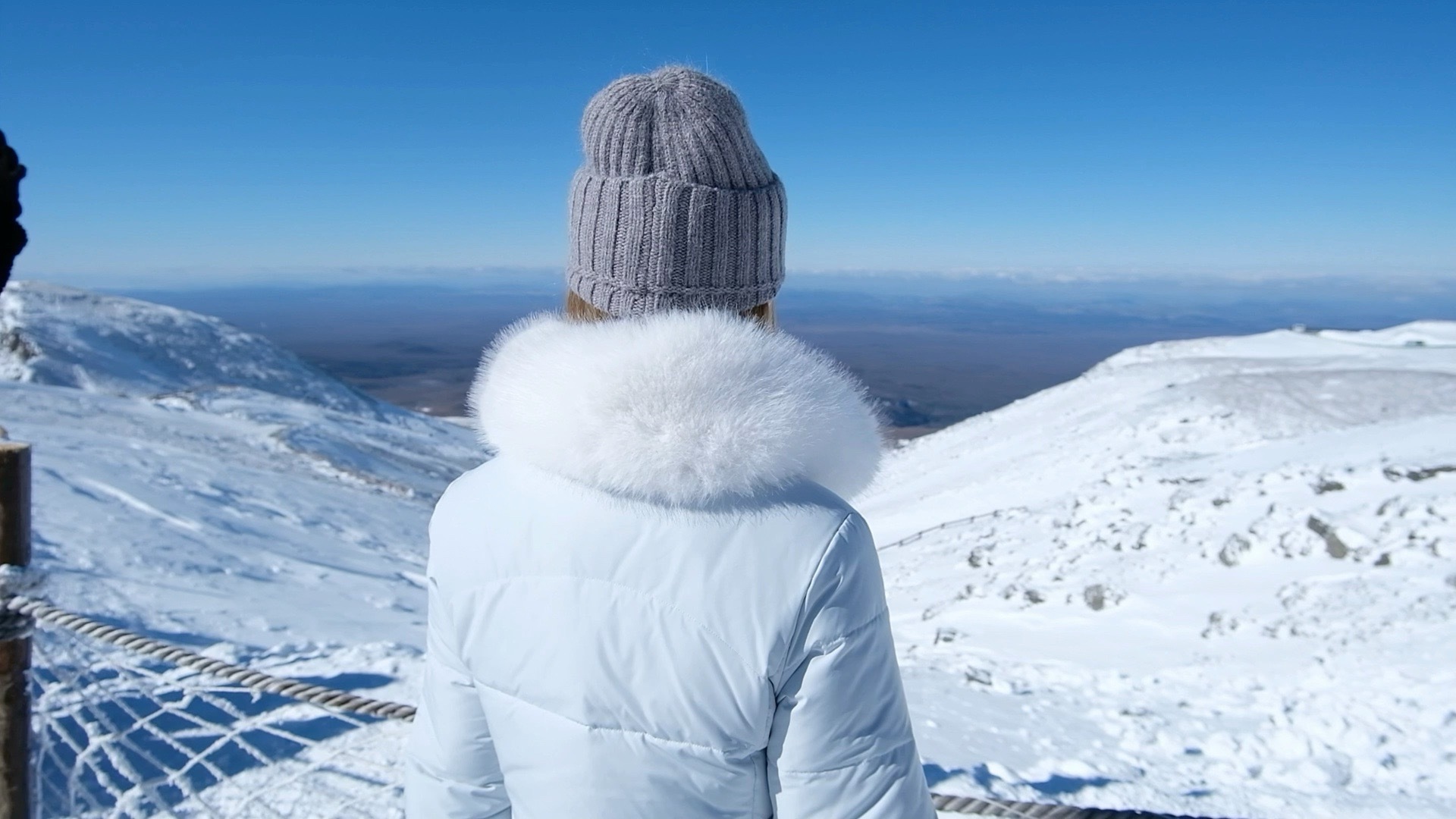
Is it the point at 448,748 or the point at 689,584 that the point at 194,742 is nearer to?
the point at 448,748

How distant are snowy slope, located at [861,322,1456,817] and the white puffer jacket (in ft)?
2.56

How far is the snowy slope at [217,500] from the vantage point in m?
5.59

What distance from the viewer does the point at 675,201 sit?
50.3 inches

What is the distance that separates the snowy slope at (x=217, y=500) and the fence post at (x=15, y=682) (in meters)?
0.62

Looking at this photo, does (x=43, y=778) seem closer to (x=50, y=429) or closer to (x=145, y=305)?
(x=50, y=429)

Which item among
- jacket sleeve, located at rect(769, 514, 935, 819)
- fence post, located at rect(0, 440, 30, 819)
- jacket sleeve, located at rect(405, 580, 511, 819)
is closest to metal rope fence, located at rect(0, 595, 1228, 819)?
fence post, located at rect(0, 440, 30, 819)

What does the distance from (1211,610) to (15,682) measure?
272 inches

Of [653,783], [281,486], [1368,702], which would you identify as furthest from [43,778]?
[281,486]

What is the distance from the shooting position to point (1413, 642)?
201 inches

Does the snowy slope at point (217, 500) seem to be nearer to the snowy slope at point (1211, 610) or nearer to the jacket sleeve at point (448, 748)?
the jacket sleeve at point (448, 748)

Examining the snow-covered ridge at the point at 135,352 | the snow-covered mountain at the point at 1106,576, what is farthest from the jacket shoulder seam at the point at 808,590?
the snow-covered ridge at the point at 135,352

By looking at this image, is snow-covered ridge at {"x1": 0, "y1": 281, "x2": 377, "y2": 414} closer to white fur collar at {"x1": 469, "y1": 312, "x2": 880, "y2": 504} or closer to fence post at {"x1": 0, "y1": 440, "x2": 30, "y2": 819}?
fence post at {"x1": 0, "y1": 440, "x2": 30, "y2": 819}

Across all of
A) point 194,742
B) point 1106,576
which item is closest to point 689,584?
point 194,742

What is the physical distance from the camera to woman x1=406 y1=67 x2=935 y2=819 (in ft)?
3.68
